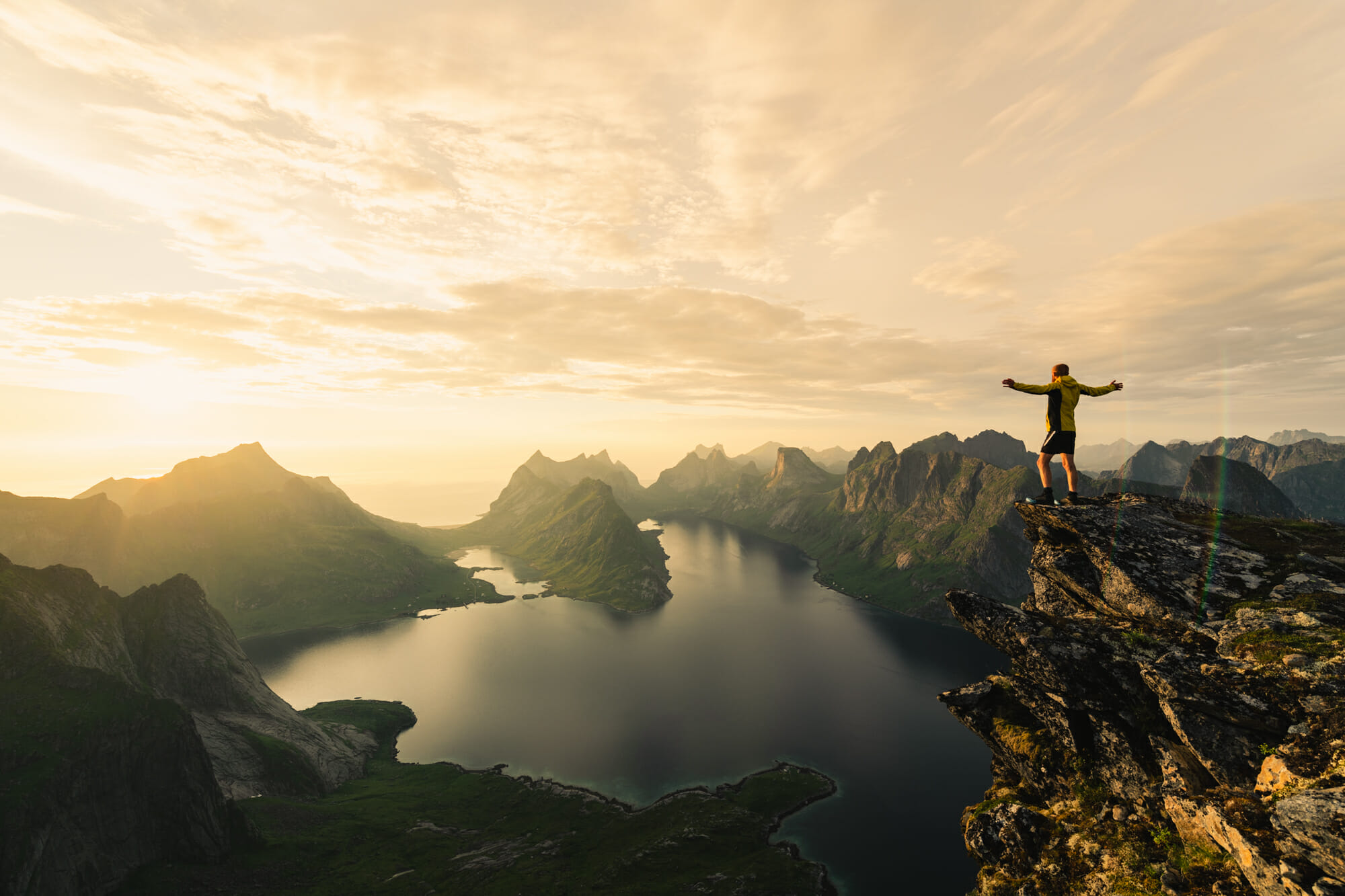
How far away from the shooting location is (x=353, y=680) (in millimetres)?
182625

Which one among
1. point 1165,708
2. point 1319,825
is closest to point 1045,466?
point 1165,708

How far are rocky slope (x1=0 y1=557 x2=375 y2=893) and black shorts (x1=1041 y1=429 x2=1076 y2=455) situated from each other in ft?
410

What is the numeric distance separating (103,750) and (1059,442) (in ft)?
433

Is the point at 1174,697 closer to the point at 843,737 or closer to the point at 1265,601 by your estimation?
the point at 1265,601

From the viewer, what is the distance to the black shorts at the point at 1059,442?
24.5 meters

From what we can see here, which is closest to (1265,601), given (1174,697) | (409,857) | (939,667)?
(1174,697)

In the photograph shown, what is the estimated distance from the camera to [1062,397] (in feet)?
81.4

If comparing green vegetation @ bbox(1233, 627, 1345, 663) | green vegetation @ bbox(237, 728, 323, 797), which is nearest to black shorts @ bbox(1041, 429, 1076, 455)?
green vegetation @ bbox(1233, 627, 1345, 663)

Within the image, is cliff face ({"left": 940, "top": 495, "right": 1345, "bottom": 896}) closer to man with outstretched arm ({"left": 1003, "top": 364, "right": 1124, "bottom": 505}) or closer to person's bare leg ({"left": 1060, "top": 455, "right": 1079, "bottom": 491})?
person's bare leg ({"left": 1060, "top": 455, "right": 1079, "bottom": 491})

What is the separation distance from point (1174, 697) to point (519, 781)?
132 metres

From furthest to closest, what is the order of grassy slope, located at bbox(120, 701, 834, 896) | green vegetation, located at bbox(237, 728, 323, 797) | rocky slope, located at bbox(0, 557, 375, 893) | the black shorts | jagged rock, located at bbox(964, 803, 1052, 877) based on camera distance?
green vegetation, located at bbox(237, 728, 323, 797) → grassy slope, located at bbox(120, 701, 834, 896) → rocky slope, located at bbox(0, 557, 375, 893) → the black shorts → jagged rock, located at bbox(964, 803, 1052, 877)

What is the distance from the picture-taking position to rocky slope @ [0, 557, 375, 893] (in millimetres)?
71188

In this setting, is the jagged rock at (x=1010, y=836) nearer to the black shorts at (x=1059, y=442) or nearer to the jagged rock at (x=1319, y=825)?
the jagged rock at (x=1319, y=825)

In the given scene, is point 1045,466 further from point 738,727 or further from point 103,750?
point 738,727
